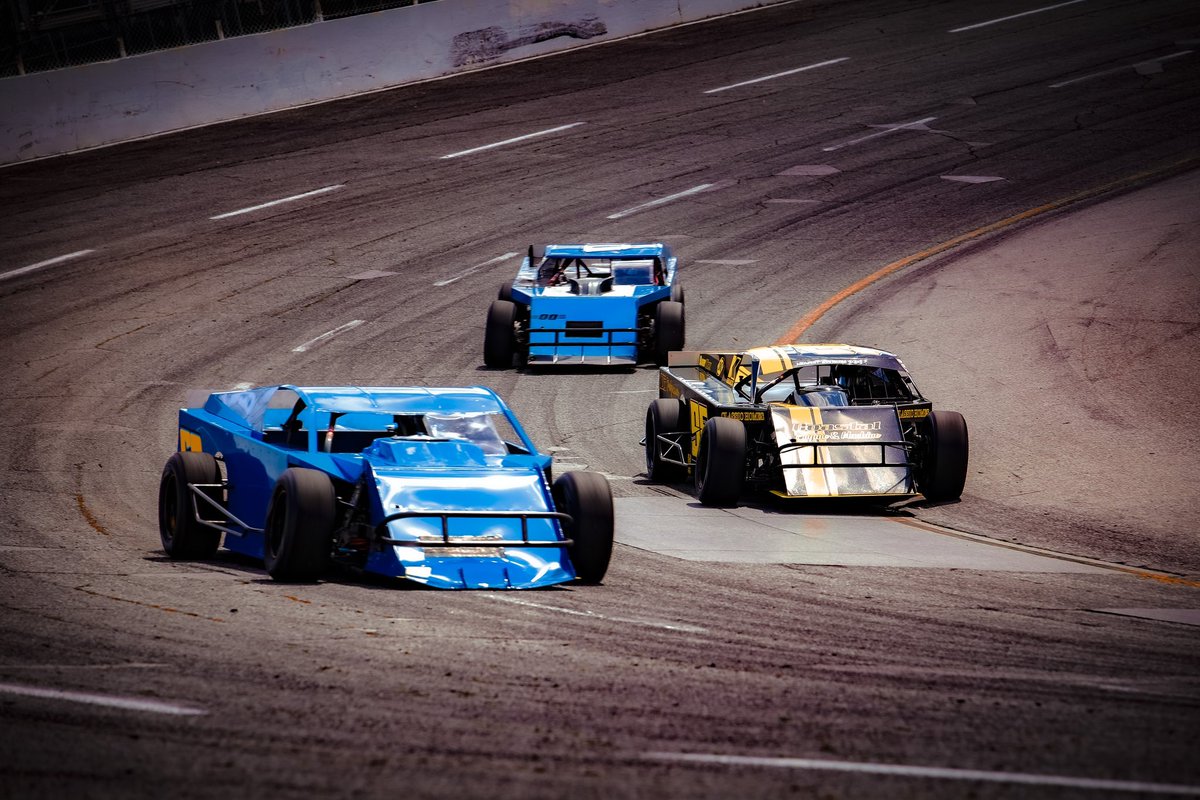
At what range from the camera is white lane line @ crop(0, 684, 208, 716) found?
6.31m

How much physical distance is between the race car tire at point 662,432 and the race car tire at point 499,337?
4.90 meters

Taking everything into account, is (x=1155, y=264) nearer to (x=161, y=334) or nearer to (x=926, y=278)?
(x=926, y=278)

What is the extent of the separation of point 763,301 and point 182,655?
16577mm

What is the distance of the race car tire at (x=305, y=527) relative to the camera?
9.32 metres

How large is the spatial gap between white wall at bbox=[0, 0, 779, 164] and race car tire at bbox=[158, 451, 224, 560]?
20.1 metres

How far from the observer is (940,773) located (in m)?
5.68

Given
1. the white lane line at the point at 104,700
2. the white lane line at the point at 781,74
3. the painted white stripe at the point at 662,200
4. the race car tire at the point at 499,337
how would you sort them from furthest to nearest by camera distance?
the white lane line at the point at 781,74, the painted white stripe at the point at 662,200, the race car tire at the point at 499,337, the white lane line at the point at 104,700

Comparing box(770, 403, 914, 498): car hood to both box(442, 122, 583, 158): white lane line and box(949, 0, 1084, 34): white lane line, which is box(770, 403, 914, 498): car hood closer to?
box(442, 122, 583, 158): white lane line

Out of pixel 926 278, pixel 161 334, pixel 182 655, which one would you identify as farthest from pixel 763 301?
pixel 182 655

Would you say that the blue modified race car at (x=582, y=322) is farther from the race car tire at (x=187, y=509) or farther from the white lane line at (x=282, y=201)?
the race car tire at (x=187, y=509)

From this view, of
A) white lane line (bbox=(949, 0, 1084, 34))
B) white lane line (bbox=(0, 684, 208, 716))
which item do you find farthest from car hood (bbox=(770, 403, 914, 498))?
white lane line (bbox=(949, 0, 1084, 34))


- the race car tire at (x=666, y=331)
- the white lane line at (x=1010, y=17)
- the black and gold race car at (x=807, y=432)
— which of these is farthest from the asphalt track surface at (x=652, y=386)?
the race car tire at (x=666, y=331)

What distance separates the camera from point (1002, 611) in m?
9.42

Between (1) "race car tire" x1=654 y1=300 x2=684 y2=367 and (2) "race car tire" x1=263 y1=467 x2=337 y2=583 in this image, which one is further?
(1) "race car tire" x1=654 y1=300 x2=684 y2=367
